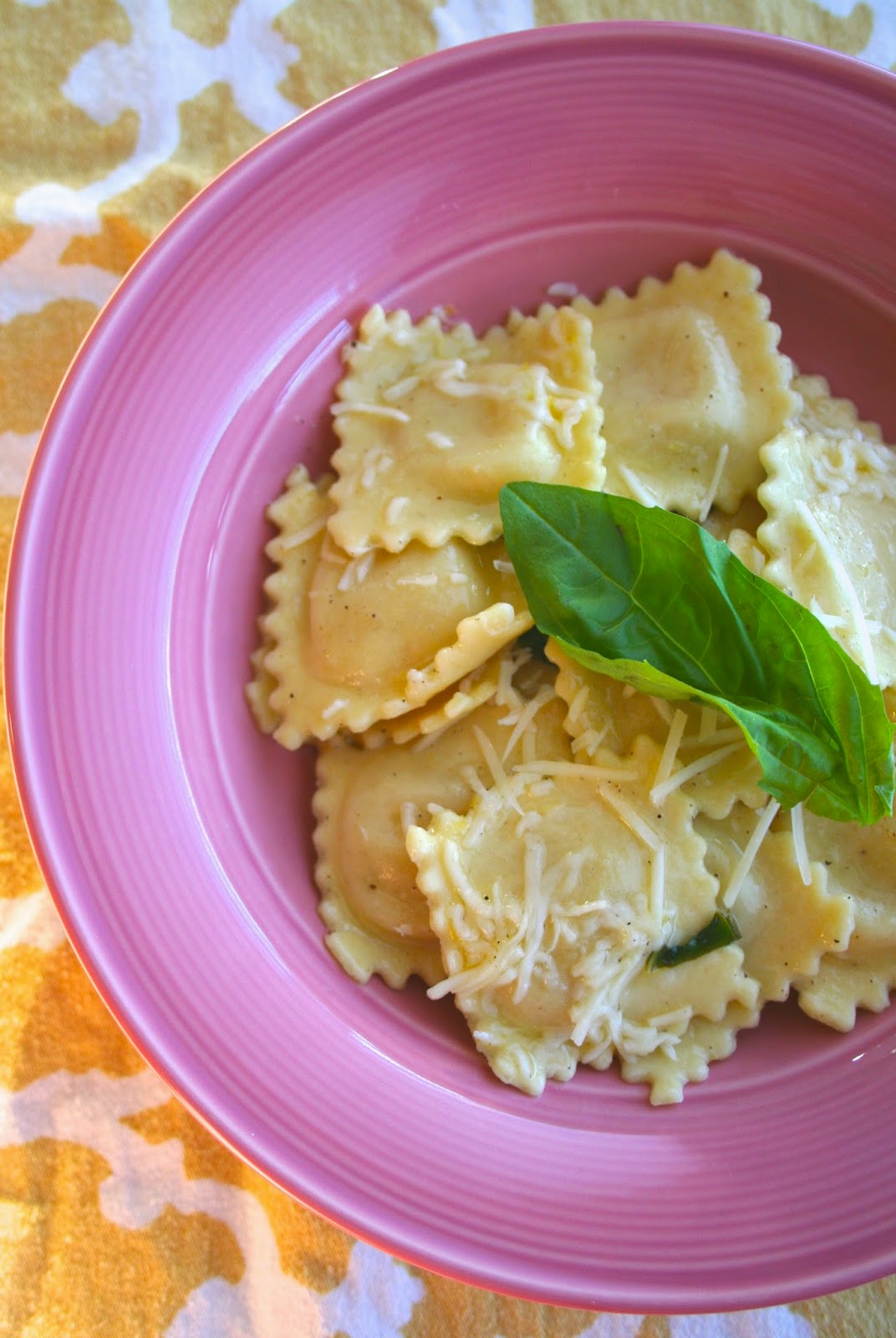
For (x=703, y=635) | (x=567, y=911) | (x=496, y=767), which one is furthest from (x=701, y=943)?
(x=703, y=635)

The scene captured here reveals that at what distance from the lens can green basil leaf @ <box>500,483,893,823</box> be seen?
2234 millimetres

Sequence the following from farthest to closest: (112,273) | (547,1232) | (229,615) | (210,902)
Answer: (112,273)
(229,615)
(210,902)
(547,1232)

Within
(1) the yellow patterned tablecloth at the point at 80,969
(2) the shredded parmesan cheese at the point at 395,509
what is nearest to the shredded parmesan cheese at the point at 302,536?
(2) the shredded parmesan cheese at the point at 395,509

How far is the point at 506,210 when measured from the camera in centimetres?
267

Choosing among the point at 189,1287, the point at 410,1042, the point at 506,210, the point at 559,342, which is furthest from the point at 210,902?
the point at 506,210

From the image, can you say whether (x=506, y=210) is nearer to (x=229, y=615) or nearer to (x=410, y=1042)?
(x=229, y=615)

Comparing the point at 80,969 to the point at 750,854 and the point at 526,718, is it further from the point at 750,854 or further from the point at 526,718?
the point at 750,854

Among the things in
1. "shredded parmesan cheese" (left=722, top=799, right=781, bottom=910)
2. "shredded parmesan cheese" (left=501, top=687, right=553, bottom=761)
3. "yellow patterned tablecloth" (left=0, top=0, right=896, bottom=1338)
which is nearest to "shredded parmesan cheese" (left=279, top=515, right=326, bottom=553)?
"shredded parmesan cheese" (left=501, top=687, right=553, bottom=761)

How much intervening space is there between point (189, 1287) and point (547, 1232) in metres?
1.12

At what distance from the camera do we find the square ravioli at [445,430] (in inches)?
99.7

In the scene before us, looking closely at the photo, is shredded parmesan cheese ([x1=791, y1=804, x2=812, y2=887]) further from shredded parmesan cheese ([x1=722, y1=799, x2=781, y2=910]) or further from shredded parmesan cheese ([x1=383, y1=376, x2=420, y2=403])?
shredded parmesan cheese ([x1=383, y1=376, x2=420, y2=403])

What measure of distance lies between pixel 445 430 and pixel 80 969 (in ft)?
5.45

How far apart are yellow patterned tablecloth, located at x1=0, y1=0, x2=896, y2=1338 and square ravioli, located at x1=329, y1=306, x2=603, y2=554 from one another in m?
0.90

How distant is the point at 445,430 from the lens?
2.62m
